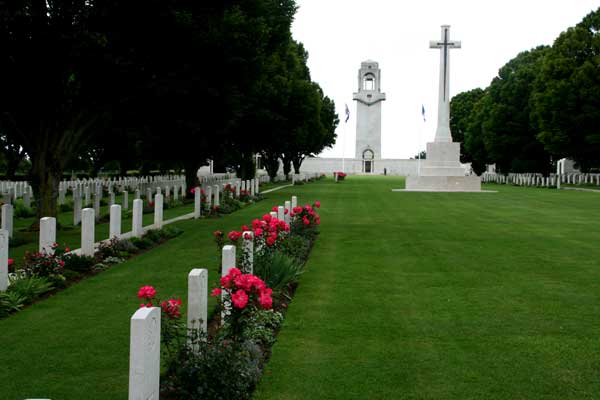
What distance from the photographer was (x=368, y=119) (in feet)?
347

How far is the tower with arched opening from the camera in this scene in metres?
105

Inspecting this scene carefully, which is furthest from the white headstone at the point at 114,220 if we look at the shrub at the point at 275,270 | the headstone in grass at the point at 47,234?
the shrub at the point at 275,270

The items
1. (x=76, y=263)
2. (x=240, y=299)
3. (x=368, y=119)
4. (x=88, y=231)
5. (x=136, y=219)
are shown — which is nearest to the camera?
(x=240, y=299)

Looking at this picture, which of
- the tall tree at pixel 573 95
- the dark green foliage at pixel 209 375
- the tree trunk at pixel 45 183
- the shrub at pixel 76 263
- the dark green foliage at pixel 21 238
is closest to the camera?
the dark green foliage at pixel 209 375

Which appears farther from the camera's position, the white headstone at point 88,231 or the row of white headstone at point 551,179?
the row of white headstone at point 551,179

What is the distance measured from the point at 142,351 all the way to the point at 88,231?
7791mm

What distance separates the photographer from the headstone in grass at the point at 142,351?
148 inches

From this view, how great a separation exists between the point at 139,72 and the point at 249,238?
8360 millimetres

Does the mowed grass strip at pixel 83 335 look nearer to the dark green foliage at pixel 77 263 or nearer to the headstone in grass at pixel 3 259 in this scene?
the dark green foliage at pixel 77 263

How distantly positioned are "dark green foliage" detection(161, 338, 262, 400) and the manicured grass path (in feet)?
0.94

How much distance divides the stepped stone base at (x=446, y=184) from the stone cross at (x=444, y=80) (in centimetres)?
304

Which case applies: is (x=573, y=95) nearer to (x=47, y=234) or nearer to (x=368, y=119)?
(x=47, y=234)

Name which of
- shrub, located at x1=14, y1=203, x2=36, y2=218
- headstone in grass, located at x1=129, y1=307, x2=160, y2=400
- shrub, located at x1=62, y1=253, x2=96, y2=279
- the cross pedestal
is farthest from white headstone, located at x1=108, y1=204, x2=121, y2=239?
the cross pedestal

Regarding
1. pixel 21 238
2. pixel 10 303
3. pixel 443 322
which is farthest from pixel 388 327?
pixel 21 238
